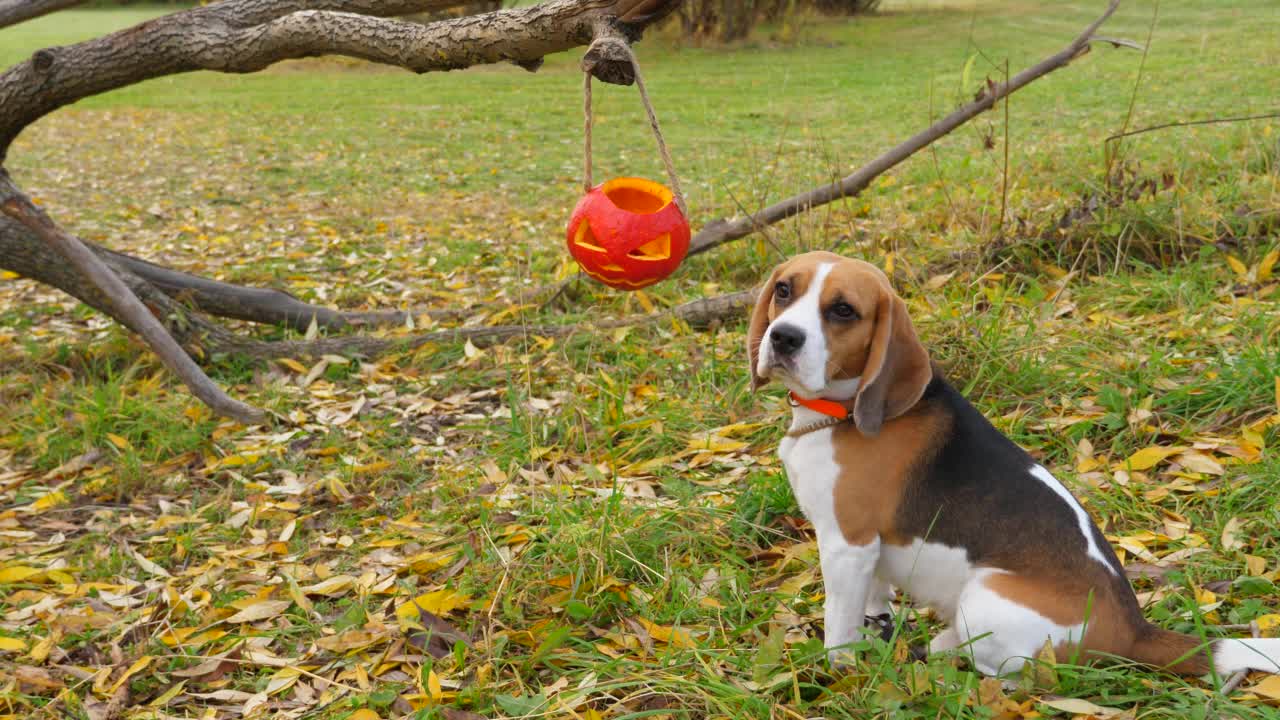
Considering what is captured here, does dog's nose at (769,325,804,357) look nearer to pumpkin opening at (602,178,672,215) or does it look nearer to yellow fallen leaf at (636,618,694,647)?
pumpkin opening at (602,178,672,215)

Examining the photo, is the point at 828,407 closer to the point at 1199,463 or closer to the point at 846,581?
the point at 846,581

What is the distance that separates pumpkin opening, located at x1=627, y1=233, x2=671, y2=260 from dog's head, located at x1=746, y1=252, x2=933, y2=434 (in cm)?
48

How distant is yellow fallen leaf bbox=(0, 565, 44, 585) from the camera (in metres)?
3.88

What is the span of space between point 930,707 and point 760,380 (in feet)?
3.57

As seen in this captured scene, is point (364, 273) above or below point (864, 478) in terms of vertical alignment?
below

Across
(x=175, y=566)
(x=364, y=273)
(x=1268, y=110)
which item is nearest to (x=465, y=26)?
(x=175, y=566)

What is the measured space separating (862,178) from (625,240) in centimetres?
363

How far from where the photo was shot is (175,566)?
4059 mm

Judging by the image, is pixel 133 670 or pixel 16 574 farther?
pixel 16 574

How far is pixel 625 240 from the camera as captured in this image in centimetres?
321

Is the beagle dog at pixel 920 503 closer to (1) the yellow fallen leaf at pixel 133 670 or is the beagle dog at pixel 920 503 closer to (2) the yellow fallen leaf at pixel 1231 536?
(2) the yellow fallen leaf at pixel 1231 536

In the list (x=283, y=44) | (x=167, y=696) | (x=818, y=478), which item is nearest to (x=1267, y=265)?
(x=818, y=478)

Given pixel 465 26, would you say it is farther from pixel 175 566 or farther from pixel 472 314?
pixel 472 314

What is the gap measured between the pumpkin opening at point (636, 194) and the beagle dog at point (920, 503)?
71cm
